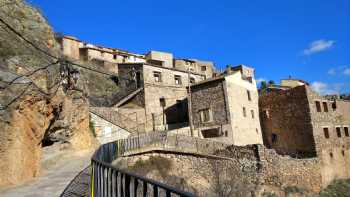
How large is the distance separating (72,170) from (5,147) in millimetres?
3055

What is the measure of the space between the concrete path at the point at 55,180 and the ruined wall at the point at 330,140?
23.5 metres

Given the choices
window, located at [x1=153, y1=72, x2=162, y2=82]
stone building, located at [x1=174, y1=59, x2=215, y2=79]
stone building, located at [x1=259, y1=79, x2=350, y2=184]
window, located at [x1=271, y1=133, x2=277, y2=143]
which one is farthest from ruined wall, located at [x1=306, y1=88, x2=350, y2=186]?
stone building, located at [x1=174, y1=59, x2=215, y2=79]

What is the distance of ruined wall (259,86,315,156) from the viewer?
102ft

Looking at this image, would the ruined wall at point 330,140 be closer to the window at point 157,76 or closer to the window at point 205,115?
the window at point 205,115

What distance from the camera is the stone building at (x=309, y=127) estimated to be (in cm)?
3050

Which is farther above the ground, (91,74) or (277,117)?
(91,74)

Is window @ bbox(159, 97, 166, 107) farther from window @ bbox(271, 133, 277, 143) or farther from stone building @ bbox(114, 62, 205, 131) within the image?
window @ bbox(271, 133, 277, 143)

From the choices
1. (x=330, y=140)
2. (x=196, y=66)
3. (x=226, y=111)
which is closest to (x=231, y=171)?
(x=226, y=111)

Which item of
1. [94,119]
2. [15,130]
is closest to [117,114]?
[94,119]

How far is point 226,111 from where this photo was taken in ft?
103

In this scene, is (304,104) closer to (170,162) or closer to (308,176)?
(308,176)

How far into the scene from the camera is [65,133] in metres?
16.9

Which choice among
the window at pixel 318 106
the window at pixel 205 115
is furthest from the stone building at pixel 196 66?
the window at pixel 318 106

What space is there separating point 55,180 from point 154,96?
85.1 ft
